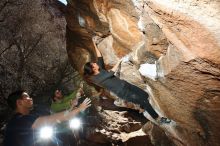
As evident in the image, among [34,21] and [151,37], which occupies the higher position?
[34,21]

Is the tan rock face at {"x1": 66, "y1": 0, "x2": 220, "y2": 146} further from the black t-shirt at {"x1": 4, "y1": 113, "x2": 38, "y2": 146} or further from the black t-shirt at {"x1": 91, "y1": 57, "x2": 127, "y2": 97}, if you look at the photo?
the black t-shirt at {"x1": 4, "y1": 113, "x2": 38, "y2": 146}

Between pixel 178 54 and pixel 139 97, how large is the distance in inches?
112

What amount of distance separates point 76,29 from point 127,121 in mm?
4419

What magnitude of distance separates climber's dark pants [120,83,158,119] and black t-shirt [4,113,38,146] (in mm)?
3182

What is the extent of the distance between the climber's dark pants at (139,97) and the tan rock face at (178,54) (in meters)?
0.38

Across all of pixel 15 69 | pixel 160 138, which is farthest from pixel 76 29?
pixel 15 69

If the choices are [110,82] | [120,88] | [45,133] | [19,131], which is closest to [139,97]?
[120,88]

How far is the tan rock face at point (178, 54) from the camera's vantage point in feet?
12.0

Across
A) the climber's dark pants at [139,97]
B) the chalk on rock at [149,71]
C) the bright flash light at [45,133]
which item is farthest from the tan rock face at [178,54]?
the bright flash light at [45,133]

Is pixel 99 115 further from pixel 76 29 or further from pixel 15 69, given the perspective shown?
pixel 15 69

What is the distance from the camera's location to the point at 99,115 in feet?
37.3

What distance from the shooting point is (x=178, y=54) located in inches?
171

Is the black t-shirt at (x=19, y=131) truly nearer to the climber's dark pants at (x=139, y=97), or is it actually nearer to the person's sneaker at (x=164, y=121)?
the climber's dark pants at (x=139, y=97)

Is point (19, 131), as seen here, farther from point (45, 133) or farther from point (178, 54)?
point (178, 54)
